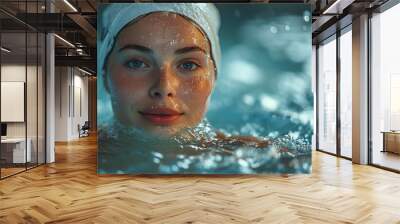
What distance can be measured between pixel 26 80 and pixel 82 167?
2.12 m

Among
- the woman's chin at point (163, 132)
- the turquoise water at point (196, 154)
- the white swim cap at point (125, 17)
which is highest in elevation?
the white swim cap at point (125, 17)

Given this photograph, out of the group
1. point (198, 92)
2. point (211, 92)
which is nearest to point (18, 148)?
point (198, 92)

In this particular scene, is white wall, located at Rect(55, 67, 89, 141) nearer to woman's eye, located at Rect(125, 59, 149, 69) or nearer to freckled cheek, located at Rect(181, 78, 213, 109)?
woman's eye, located at Rect(125, 59, 149, 69)

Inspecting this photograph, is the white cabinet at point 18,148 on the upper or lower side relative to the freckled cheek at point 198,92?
lower

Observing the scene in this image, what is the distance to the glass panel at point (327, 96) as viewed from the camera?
33.5 feet

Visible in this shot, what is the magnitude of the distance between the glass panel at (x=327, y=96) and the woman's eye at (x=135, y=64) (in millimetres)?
5911

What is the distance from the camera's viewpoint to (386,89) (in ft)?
25.3

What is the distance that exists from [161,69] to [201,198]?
255cm

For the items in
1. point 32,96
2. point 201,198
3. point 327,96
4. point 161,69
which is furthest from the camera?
point 327,96

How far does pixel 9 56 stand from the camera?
6719 mm

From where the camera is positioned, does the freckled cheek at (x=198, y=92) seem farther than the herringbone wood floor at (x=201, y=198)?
Yes

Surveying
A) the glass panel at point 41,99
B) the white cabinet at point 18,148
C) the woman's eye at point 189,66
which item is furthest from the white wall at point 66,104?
the woman's eye at point 189,66

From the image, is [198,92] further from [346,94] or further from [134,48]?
[346,94]

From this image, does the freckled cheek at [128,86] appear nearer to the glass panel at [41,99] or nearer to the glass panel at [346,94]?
the glass panel at [41,99]
